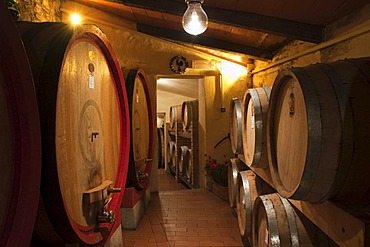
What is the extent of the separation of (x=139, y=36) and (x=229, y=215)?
3351 mm

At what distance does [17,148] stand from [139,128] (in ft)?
9.21

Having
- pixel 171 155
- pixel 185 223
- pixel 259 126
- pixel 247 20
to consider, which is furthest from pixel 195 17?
pixel 171 155

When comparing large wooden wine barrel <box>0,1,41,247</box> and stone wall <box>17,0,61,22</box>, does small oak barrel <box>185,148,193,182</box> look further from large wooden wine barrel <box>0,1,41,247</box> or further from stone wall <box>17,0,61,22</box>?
large wooden wine barrel <box>0,1,41,247</box>

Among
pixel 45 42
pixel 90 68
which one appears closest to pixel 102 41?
pixel 90 68

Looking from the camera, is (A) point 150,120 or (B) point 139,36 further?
(B) point 139,36

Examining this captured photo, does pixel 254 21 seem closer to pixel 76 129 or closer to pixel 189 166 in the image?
pixel 76 129

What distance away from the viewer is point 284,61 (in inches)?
154

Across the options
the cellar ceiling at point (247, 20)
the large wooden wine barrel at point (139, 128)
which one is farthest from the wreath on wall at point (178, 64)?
the large wooden wine barrel at point (139, 128)

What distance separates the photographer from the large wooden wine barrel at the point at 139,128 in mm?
3408

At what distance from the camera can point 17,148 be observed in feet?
3.09

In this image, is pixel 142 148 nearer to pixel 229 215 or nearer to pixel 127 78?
pixel 127 78

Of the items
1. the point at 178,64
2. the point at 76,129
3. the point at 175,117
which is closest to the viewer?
the point at 76,129

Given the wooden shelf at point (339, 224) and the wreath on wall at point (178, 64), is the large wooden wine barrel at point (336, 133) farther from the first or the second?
the wreath on wall at point (178, 64)

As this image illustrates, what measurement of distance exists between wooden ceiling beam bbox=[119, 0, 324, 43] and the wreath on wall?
77.7 inches
